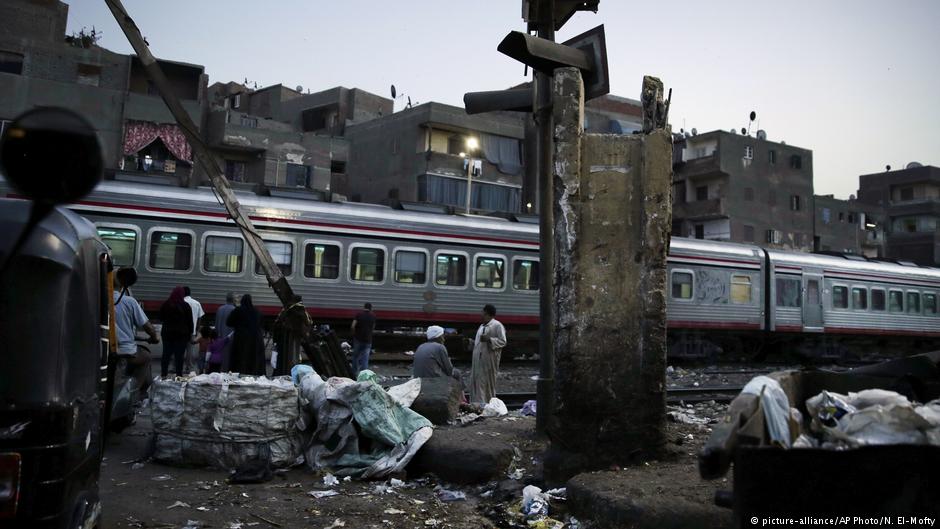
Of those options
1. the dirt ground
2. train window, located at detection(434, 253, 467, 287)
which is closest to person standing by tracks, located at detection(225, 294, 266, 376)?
the dirt ground

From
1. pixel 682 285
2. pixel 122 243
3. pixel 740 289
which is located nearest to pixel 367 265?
pixel 122 243

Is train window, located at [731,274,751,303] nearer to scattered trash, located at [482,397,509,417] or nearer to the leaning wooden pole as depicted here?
scattered trash, located at [482,397,509,417]

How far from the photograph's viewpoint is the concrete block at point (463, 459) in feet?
19.0

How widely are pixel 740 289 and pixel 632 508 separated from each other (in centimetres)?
1748

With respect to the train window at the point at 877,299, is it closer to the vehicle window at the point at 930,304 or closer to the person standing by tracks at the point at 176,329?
the vehicle window at the point at 930,304

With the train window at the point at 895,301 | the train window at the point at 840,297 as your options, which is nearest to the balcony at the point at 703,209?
the train window at the point at 895,301

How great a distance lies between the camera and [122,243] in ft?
44.1

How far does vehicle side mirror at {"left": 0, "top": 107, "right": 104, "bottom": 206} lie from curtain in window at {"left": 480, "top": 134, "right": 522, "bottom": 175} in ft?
110

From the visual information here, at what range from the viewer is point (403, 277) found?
51.6 ft

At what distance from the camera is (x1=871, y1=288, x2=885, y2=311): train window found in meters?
23.5

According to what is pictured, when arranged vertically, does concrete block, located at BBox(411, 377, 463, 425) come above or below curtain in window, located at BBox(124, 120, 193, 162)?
below

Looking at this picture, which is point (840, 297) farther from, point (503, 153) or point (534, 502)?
point (534, 502)

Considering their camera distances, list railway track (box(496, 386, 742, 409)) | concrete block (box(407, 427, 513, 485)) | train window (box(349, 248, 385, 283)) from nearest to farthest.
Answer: concrete block (box(407, 427, 513, 485)), railway track (box(496, 386, 742, 409)), train window (box(349, 248, 385, 283))

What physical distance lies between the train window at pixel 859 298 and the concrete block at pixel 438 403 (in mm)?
19739
